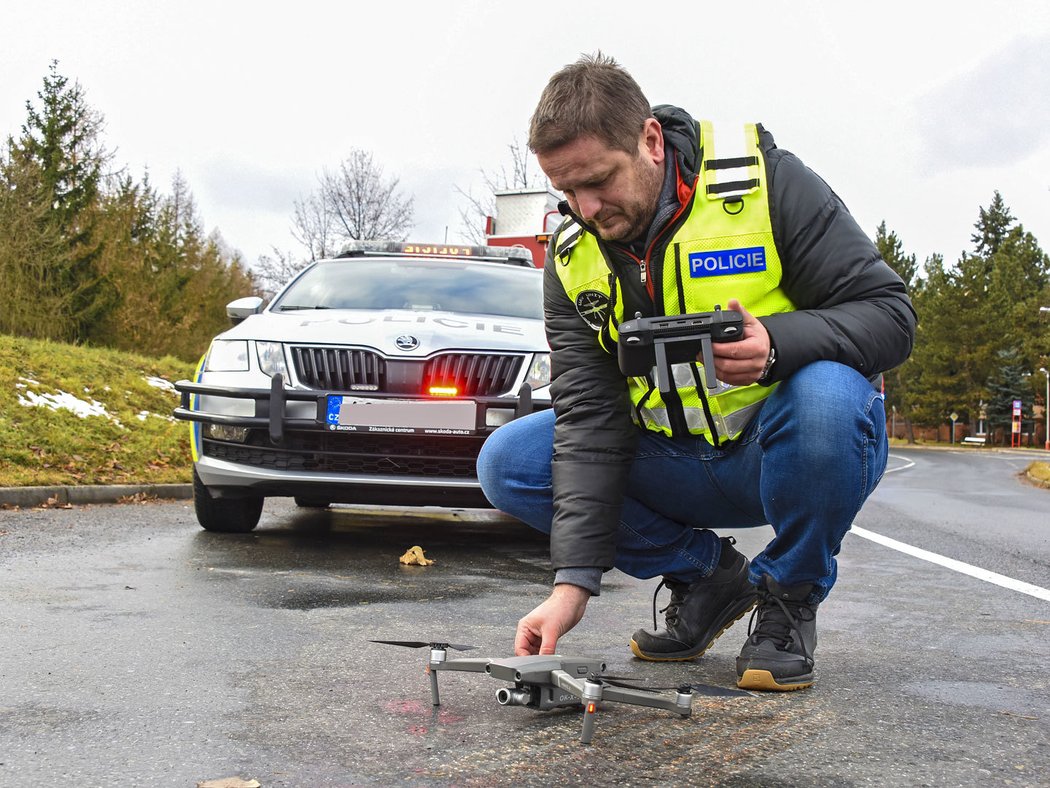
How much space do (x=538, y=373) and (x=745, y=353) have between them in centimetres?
299

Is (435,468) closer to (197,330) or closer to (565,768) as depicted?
(565,768)

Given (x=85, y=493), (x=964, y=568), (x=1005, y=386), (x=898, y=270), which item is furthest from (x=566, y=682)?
(x=898, y=270)

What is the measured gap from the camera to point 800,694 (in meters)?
2.64

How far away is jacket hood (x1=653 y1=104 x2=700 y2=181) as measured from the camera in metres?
2.64

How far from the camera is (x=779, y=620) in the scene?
9.04 ft

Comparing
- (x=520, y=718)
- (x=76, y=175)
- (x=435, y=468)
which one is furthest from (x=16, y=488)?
(x=76, y=175)

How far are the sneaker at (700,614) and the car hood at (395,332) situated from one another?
7.95ft

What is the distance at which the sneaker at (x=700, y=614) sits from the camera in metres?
3.04

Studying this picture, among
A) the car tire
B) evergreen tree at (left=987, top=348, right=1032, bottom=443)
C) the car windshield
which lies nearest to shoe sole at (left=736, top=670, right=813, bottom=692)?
the car tire

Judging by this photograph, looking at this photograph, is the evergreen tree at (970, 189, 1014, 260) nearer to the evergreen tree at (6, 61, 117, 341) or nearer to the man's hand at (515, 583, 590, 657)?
the evergreen tree at (6, 61, 117, 341)

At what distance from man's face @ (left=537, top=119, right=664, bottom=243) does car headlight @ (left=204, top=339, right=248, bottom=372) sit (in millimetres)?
3074

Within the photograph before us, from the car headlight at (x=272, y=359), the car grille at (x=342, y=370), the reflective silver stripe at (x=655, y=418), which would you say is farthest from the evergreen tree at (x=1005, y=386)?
the reflective silver stripe at (x=655, y=418)

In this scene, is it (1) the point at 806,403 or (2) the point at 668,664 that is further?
(2) the point at 668,664

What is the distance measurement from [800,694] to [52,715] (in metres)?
1.72
